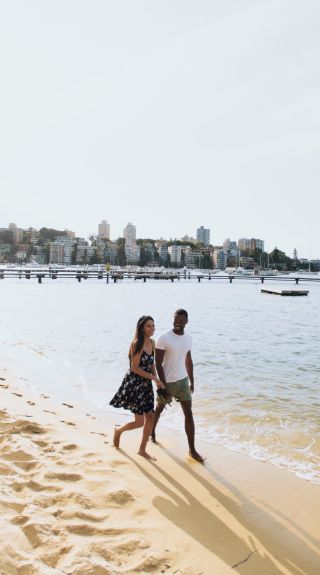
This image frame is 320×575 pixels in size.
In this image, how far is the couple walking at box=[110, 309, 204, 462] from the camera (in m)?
5.20

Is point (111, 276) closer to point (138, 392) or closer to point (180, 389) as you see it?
point (180, 389)

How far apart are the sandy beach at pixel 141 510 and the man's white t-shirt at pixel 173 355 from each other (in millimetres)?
1168

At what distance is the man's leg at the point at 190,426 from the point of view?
18.0 feet

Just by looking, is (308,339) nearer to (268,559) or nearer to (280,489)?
(280,489)

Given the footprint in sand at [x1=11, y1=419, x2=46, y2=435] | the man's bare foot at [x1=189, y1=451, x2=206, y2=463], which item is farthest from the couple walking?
the footprint in sand at [x1=11, y1=419, x2=46, y2=435]

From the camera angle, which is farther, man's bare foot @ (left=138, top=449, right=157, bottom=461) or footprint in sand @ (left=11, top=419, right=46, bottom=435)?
footprint in sand @ (left=11, top=419, right=46, bottom=435)

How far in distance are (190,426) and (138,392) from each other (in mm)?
922

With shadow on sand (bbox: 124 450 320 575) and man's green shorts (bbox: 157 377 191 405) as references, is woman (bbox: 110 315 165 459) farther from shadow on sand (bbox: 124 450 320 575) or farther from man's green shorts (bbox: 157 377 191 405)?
shadow on sand (bbox: 124 450 320 575)

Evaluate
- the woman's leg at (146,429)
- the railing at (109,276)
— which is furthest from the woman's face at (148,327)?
the railing at (109,276)

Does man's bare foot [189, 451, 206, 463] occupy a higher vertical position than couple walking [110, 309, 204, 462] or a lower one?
lower

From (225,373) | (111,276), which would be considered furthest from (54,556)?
(111,276)

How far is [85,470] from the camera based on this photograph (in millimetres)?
4766

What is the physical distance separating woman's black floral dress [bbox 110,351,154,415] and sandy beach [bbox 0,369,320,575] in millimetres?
719

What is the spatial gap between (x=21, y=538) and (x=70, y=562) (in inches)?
18.9
